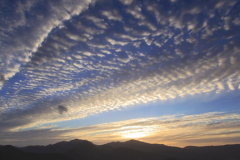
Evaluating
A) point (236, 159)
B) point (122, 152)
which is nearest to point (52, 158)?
point (122, 152)

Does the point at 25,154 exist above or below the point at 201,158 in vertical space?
above

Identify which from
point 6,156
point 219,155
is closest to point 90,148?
point 6,156

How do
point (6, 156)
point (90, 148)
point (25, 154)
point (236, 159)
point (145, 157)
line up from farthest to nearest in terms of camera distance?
point (90, 148), point (236, 159), point (145, 157), point (25, 154), point (6, 156)

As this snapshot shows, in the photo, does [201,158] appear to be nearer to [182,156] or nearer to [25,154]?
[182,156]

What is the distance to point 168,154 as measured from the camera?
178 metres

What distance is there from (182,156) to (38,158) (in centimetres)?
15323

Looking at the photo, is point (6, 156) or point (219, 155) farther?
point (219, 155)

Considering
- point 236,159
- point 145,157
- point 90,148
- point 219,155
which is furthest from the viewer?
point 219,155

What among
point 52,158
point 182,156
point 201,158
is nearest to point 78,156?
point 52,158

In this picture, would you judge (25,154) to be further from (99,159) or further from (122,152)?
(122,152)

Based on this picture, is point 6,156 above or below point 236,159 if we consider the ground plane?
above

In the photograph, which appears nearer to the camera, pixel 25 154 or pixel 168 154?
pixel 25 154

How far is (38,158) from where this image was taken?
10306 centimetres

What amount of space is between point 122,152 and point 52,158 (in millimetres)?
75866
